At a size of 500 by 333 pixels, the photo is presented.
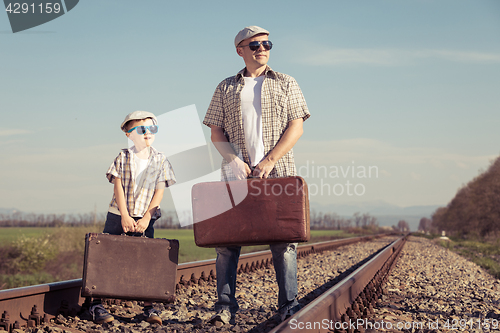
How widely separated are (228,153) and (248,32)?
3.21 feet

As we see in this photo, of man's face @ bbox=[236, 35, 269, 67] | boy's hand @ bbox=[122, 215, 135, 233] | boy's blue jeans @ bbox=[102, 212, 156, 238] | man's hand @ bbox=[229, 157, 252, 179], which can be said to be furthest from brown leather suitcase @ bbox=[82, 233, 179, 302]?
man's face @ bbox=[236, 35, 269, 67]

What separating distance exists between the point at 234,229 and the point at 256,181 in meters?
0.39

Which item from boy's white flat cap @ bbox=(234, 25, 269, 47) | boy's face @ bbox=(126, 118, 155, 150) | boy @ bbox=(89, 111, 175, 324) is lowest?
boy @ bbox=(89, 111, 175, 324)

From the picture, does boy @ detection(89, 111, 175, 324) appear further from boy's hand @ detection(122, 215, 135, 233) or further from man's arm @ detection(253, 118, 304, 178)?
man's arm @ detection(253, 118, 304, 178)

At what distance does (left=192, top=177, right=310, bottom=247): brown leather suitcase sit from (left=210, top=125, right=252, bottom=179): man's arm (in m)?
0.15

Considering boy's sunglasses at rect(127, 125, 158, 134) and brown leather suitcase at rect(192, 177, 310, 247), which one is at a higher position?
boy's sunglasses at rect(127, 125, 158, 134)

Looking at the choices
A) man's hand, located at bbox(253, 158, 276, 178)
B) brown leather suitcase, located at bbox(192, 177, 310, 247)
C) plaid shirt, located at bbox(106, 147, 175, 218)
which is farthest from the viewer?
plaid shirt, located at bbox(106, 147, 175, 218)

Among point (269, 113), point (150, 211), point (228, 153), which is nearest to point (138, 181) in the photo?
point (150, 211)

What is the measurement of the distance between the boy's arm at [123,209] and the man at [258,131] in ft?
2.48

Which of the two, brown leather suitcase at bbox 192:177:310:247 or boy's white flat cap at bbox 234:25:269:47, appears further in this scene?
boy's white flat cap at bbox 234:25:269:47

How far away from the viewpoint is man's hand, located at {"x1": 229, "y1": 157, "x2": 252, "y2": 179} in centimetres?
340

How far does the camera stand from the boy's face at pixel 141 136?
12.7 ft

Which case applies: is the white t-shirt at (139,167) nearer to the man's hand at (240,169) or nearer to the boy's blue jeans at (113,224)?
the boy's blue jeans at (113,224)

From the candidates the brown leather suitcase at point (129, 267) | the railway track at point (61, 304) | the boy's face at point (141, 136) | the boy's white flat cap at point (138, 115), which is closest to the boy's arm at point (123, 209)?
the brown leather suitcase at point (129, 267)
